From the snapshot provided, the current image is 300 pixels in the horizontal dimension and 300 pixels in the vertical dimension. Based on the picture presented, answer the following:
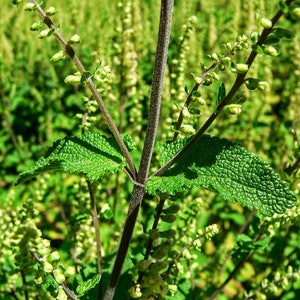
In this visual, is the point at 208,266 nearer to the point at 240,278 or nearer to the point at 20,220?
the point at 240,278

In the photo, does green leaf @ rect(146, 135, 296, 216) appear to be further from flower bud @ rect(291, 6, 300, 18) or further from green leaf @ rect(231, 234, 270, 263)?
green leaf @ rect(231, 234, 270, 263)

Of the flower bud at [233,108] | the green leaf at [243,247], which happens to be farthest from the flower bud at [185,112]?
the green leaf at [243,247]

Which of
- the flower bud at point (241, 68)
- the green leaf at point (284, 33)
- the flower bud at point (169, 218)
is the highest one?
the green leaf at point (284, 33)

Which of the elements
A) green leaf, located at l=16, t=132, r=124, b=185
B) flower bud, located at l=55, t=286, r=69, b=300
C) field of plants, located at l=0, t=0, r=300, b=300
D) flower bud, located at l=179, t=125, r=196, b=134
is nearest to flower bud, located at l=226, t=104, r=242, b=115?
field of plants, located at l=0, t=0, r=300, b=300

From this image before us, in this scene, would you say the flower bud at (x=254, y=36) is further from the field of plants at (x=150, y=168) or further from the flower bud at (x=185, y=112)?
the flower bud at (x=185, y=112)

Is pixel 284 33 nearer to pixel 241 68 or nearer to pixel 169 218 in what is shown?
pixel 241 68

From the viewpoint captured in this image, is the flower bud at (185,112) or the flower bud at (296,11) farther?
the flower bud at (185,112)

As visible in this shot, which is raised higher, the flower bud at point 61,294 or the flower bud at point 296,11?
the flower bud at point 296,11

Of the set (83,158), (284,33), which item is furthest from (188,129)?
(284,33)
